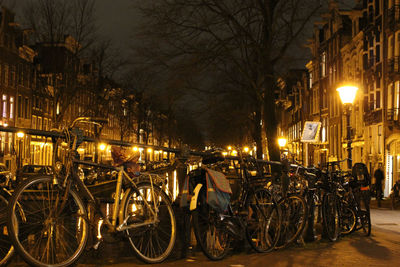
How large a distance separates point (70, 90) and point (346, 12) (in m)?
21.2

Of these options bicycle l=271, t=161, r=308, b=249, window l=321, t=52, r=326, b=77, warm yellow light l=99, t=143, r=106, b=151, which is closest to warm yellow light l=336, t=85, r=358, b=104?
bicycle l=271, t=161, r=308, b=249

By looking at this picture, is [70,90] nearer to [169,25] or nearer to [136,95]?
[169,25]

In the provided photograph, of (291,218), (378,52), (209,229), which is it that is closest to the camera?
(209,229)

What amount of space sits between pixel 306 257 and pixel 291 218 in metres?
1.01

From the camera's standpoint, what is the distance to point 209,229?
22.1ft

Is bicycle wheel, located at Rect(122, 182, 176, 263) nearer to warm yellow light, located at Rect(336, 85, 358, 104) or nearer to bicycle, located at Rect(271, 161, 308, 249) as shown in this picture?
bicycle, located at Rect(271, 161, 308, 249)

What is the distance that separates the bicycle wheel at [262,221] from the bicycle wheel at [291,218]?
0.22 m

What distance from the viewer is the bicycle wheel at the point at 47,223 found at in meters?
4.98

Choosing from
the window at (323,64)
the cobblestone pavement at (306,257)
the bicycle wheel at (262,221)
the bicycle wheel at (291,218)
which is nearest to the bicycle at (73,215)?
the cobblestone pavement at (306,257)

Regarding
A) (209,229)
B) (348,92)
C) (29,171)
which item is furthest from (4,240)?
(348,92)

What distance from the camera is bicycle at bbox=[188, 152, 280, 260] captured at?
671cm

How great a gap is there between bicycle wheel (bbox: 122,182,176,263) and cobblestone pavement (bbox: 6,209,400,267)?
174 mm

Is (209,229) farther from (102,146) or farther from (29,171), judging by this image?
(29,171)

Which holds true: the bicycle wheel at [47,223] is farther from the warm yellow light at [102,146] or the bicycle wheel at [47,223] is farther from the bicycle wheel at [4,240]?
the warm yellow light at [102,146]
